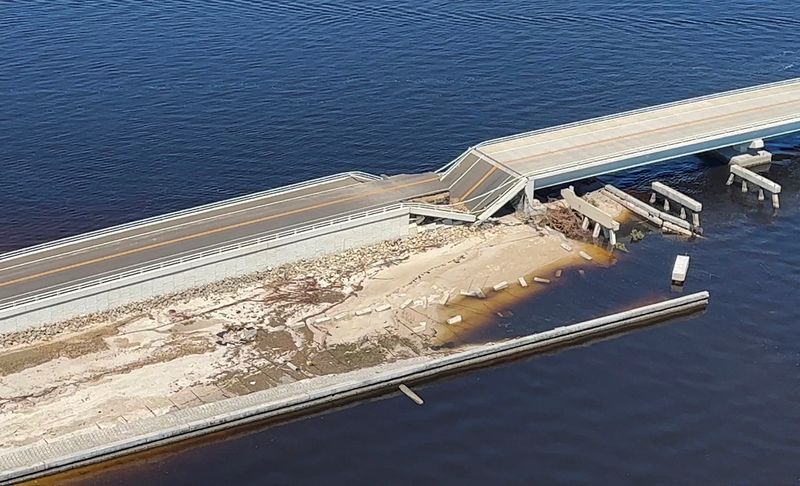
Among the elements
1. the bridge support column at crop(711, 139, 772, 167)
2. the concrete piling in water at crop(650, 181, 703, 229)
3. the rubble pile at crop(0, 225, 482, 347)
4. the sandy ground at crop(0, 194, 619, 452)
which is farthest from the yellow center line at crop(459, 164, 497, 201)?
the bridge support column at crop(711, 139, 772, 167)

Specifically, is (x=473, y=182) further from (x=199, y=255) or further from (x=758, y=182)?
(x=758, y=182)

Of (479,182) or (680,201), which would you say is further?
(680,201)

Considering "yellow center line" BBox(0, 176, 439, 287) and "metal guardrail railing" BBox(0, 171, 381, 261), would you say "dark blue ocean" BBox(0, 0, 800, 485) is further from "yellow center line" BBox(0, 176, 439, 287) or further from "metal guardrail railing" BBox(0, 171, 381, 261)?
"yellow center line" BBox(0, 176, 439, 287)

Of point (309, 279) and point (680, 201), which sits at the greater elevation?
point (680, 201)

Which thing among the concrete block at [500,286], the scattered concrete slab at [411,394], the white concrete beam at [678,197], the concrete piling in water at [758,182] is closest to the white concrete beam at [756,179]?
the concrete piling in water at [758,182]

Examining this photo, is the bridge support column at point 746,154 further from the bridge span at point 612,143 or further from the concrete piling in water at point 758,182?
the concrete piling in water at point 758,182

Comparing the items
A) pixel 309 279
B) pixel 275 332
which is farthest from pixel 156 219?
pixel 275 332

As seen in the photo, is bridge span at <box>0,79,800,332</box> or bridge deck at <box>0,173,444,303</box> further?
bridge deck at <box>0,173,444,303</box>
